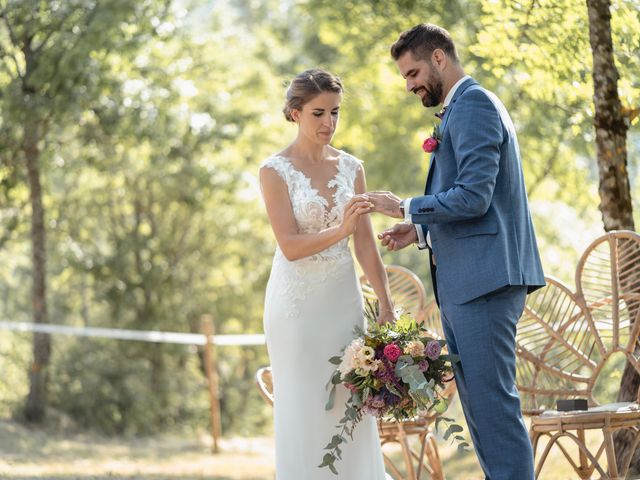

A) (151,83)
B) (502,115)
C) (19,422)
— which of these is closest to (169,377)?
(19,422)

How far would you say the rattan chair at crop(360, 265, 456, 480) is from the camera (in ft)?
17.2

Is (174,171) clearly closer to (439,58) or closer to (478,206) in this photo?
(439,58)

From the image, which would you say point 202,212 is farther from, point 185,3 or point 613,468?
point 613,468

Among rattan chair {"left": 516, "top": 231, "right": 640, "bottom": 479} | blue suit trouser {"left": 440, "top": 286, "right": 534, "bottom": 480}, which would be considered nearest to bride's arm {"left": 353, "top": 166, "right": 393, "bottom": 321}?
blue suit trouser {"left": 440, "top": 286, "right": 534, "bottom": 480}

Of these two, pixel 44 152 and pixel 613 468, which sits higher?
pixel 44 152

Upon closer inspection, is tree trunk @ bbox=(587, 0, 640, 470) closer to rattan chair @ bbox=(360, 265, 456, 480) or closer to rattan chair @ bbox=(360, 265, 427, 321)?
rattan chair @ bbox=(360, 265, 456, 480)

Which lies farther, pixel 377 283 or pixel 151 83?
pixel 151 83

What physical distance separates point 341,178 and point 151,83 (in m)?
8.40

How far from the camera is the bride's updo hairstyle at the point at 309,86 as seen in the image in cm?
440

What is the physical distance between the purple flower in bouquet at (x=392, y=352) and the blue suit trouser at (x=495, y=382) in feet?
0.85

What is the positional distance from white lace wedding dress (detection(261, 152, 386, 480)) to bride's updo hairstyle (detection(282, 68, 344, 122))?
0.28 metres

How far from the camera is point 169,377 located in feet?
47.3

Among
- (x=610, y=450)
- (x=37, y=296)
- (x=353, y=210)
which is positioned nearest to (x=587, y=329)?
(x=610, y=450)

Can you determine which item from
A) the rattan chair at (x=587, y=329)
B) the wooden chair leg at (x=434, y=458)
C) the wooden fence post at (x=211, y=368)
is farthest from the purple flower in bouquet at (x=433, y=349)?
the wooden fence post at (x=211, y=368)
